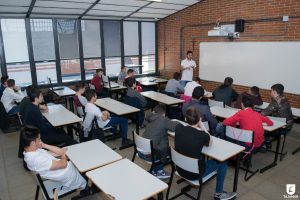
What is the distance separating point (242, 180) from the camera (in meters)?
3.59

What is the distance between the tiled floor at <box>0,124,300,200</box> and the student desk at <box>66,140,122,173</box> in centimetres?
66

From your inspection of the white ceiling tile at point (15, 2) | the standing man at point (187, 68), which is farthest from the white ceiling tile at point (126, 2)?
the standing man at point (187, 68)

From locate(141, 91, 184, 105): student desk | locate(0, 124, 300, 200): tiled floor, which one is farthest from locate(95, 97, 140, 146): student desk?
locate(141, 91, 184, 105): student desk

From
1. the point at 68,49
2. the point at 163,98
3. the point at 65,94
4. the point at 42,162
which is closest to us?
the point at 42,162

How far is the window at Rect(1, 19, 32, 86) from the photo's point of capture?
7.25m

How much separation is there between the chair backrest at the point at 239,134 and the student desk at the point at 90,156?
66.5 inches

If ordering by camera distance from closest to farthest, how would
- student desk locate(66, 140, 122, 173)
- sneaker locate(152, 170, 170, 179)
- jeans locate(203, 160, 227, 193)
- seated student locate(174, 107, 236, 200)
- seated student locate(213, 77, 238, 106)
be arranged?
student desk locate(66, 140, 122, 173) → seated student locate(174, 107, 236, 200) → jeans locate(203, 160, 227, 193) → sneaker locate(152, 170, 170, 179) → seated student locate(213, 77, 238, 106)

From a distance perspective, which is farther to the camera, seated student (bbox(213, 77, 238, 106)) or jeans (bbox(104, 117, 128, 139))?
seated student (bbox(213, 77, 238, 106))

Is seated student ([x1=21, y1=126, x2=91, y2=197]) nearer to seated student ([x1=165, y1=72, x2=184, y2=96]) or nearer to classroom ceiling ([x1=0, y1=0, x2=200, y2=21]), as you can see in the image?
seated student ([x1=165, y1=72, x2=184, y2=96])

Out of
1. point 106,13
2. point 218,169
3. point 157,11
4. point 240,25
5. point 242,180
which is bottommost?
point 242,180

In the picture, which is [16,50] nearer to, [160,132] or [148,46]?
[148,46]

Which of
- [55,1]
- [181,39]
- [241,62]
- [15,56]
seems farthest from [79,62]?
[241,62]

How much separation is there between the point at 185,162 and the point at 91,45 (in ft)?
22.8

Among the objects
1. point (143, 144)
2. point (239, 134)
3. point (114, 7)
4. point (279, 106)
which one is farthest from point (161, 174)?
point (114, 7)
